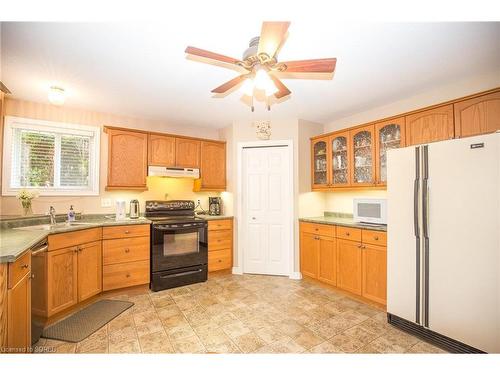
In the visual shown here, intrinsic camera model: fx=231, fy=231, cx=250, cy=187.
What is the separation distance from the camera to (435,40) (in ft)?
5.68

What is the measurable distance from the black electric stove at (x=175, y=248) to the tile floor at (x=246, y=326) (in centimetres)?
19

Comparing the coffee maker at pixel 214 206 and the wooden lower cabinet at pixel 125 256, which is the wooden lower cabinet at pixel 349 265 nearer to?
the coffee maker at pixel 214 206

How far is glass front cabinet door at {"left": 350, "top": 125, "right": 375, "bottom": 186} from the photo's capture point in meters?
2.98

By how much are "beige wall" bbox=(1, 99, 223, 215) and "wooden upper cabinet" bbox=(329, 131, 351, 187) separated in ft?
6.76

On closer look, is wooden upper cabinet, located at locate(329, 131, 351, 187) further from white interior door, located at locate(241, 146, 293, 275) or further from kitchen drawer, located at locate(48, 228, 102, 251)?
kitchen drawer, located at locate(48, 228, 102, 251)

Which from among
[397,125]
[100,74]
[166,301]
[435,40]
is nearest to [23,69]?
[100,74]

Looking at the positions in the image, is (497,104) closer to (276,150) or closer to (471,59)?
(471,59)

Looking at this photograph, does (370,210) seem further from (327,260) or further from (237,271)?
(237,271)

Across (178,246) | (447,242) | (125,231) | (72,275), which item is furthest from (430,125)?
(72,275)

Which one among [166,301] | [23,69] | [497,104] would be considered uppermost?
[23,69]

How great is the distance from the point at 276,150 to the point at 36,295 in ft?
10.4

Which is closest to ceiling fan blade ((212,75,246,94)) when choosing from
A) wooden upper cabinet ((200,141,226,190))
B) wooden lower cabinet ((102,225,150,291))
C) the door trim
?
the door trim

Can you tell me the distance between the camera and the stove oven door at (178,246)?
306 cm

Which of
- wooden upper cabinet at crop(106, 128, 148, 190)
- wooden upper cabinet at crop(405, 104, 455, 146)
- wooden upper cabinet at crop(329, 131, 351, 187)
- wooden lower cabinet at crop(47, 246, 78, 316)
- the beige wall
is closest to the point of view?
wooden lower cabinet at crop(47, 246, 78, 316)
